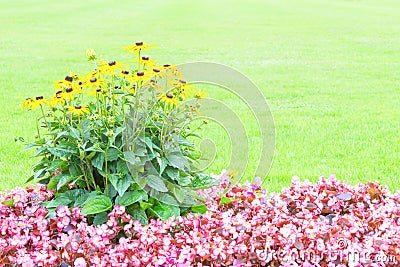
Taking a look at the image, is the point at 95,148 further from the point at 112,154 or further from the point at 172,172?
the point at 172,172

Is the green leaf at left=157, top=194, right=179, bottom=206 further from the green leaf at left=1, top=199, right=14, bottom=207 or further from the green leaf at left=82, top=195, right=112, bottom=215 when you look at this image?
the green leaf at left=1, top=199, right=14, bottom=207

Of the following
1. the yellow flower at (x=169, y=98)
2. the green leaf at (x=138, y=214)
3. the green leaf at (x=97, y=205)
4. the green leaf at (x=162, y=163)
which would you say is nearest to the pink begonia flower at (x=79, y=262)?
the green leaf at (x=97, y=205)

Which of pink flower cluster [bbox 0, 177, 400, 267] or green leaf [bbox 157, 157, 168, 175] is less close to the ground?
green leaf [bbox 157, 157, 168, 175]

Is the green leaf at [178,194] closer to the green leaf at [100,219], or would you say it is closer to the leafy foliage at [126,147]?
the leafy foliage at [126,147]

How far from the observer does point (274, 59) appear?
38.8 ft

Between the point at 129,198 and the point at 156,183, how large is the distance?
16cm

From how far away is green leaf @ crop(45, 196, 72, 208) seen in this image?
3291mm


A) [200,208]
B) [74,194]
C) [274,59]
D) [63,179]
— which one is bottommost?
[274,59]

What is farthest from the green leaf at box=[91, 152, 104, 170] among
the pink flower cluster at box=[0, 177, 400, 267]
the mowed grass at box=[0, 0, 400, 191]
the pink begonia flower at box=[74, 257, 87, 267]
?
the mowed grass at box=[0, 0, 400, 191]

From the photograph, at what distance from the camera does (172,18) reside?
19.1 metres

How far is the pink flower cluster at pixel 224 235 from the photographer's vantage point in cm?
285

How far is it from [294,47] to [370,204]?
1015 cm

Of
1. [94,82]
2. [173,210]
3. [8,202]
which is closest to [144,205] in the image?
[173,210]

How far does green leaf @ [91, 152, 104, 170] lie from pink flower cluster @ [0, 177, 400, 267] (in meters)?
0.24
